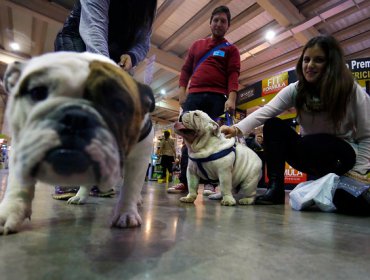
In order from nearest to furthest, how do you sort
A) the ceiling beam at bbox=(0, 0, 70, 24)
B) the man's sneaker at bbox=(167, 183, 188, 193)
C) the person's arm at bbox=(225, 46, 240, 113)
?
the person's arm at bbox=(225, 46, 240, 113), the man's sneaker at bbox=(167, 183, 188, 193), the ceiling beam at bbox=(0, 0, 70, 24)

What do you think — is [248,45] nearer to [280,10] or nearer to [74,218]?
[280,10]

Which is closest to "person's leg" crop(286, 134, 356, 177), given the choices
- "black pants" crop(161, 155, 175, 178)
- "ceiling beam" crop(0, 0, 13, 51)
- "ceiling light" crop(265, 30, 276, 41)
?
"ceiling light" crop(265, 30, 276, 41)

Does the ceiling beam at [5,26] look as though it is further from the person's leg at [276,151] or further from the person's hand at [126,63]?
the person's leg at [276,151]

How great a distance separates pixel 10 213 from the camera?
106 cm

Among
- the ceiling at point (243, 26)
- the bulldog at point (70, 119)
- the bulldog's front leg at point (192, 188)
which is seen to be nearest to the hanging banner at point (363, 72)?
the ceiling at point (243, 26)

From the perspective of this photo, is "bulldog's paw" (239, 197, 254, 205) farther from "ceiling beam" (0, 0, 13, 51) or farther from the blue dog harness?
"ceiling beam" (0, 0, 13, 51)

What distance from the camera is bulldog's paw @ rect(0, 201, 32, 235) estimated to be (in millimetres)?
1033

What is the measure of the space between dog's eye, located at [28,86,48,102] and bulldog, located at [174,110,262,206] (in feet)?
6.25

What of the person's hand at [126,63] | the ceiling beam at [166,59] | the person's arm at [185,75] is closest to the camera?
the person's hand at [126,63]

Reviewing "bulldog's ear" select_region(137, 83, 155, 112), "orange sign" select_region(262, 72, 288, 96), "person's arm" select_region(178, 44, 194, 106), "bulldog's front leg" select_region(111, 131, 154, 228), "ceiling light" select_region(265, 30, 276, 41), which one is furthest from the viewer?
"ceiling light" select_region(265, 30, 276, 41)

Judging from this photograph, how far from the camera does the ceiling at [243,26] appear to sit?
600 cm

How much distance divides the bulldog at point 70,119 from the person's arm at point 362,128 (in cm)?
196

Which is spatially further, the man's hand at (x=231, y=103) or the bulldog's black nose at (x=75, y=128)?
the man's hand at (x=231, y=103)

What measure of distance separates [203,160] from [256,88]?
5444 mm
